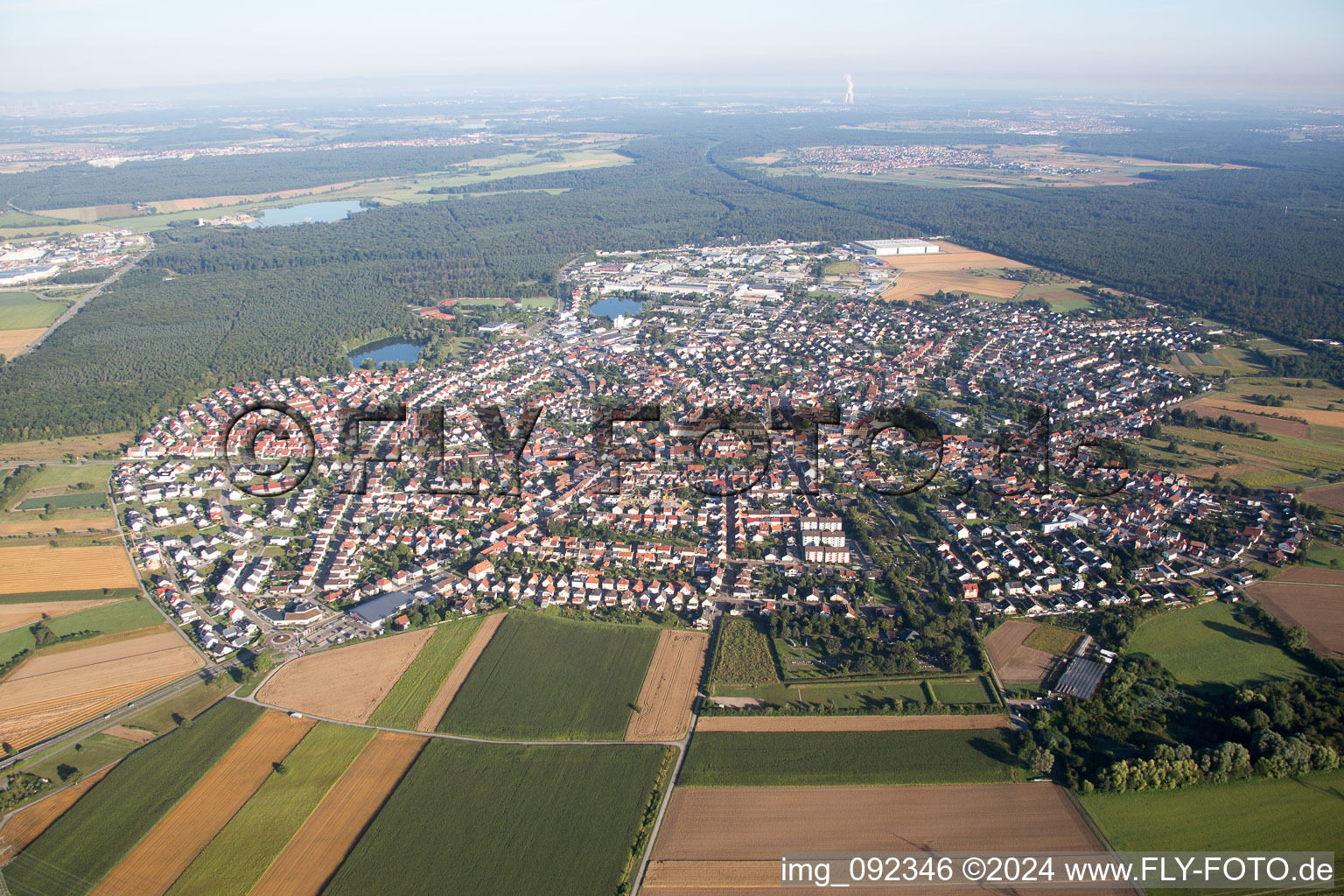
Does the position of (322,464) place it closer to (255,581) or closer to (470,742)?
(255,581)

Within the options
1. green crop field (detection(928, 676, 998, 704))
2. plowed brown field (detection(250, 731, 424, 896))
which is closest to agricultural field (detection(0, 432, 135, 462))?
plowed brown field (detection(250, 731, 424, 896))

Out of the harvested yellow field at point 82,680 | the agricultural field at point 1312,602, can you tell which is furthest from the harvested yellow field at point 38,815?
the agricultural field at point 1312,602

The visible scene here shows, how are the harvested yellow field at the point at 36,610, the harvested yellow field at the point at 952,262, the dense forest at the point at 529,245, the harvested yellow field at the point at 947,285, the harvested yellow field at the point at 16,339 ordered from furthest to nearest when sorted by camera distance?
the harvested yellow field at the point at 952,262 < the harvested yellow field at the point at 947,285 < the harvested yellow field at the point at 16,339 < the dense forest at the point at 529,245 < the harvested yellow field at the point at 36,610

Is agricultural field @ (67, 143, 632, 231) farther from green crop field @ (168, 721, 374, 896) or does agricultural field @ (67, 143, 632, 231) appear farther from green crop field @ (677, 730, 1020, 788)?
green crop field @ (677, 730, 1020, 788)

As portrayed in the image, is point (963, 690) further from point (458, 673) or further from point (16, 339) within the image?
point (16, 339)

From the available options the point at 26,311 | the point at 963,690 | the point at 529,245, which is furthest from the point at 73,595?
the point at 529,245

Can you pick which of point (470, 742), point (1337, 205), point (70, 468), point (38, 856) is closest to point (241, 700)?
point (38, 856)

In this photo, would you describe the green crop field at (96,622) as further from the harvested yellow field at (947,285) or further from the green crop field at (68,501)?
the harvested yellow field at (947,285)
